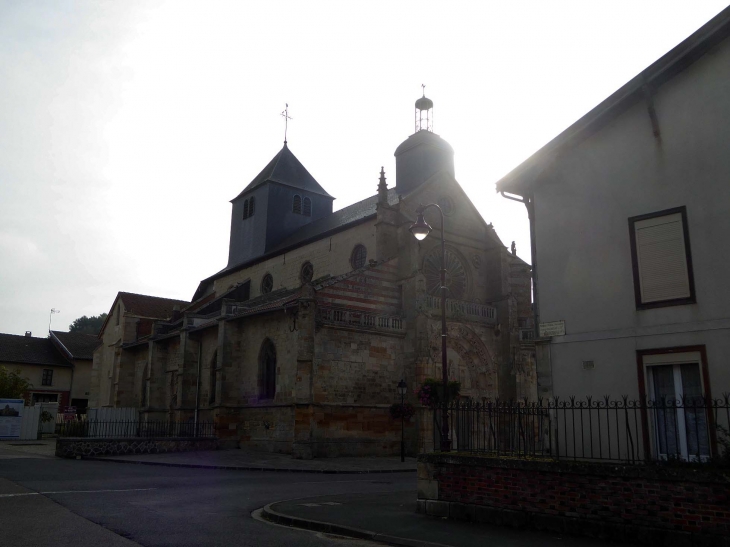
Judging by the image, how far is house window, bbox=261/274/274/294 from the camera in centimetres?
3819

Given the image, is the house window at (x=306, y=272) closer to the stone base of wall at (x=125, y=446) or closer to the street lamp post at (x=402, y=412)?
the stone base of wall at (x=125, y=446)

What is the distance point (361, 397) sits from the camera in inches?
995

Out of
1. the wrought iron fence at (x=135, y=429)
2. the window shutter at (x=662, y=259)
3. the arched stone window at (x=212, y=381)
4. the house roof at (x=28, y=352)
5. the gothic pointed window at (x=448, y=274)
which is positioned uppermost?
the gothic pointed window at (x=448, y=274)

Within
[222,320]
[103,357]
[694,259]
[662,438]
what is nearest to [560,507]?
[662,438]

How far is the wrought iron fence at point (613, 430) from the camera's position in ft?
31.0

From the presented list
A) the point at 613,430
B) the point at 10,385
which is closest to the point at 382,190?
the point at 613,430

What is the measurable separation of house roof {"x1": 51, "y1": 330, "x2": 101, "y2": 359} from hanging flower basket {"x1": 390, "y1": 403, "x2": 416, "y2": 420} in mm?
40698

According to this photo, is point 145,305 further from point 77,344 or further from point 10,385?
point 77,344

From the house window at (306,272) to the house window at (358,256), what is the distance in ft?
11.9

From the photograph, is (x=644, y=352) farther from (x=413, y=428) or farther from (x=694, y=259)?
(x=413, y=428)

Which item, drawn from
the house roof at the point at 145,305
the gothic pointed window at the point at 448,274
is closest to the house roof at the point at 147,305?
the house roof at the point at 145,305

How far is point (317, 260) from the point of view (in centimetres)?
3409

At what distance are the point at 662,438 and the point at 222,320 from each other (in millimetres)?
22459

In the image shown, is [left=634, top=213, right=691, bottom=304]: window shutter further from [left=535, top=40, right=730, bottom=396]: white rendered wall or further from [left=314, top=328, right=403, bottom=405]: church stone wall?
[left=314, top=328, right=403, bottom=405]: church stone wall
